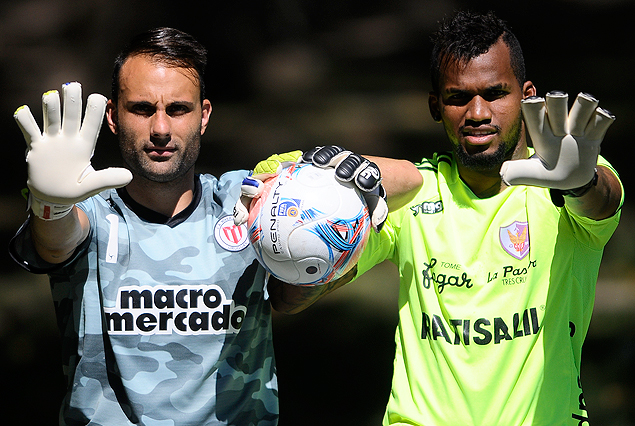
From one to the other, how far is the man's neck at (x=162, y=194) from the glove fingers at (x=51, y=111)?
1.69 ft

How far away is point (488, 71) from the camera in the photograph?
8.82 feet

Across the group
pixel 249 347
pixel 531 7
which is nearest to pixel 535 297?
pixel 249 347

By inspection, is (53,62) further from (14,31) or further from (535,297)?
(535,297)

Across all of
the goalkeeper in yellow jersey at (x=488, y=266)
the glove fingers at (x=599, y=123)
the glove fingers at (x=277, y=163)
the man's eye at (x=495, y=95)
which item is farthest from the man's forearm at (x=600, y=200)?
the glove fingers at (x=277, y=163)

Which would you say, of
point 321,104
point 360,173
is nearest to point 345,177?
point 360,173

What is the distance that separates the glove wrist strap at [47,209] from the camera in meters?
2.50

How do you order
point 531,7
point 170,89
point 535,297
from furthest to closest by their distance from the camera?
1. point 531,7
2. point 170,89
3. point 535,297

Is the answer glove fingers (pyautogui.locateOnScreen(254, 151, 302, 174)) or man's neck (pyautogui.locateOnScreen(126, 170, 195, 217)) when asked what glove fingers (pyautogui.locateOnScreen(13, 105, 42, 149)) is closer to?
man's neck (pyautogui.locateOnScreen(126, 170, 195, 217))

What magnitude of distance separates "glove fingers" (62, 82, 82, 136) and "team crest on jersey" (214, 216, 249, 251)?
0.70 metres

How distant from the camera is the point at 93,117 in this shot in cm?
250

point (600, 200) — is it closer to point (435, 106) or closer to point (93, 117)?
point (435, 106)

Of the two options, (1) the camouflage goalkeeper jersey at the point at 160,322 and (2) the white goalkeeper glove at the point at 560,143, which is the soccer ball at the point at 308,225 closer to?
(1) the camouflage goalkeeper jersey at the point at 160,322

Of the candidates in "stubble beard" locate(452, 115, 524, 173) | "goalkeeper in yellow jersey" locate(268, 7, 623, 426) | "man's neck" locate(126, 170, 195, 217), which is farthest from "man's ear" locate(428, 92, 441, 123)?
"man's neck" locate(126, 170, 195, 217)

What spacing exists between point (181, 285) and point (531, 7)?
2292mm
